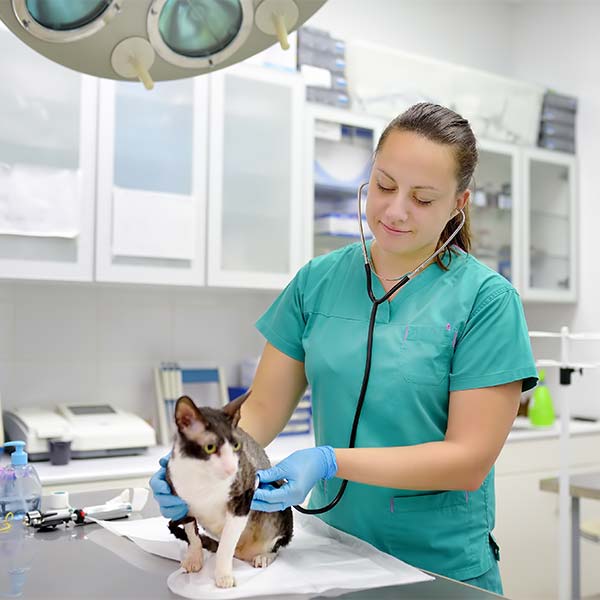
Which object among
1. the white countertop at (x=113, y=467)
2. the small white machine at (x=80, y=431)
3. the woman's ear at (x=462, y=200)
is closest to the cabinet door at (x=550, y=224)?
the white countertop at (x=113, y=467)

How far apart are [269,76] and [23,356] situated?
1286mm

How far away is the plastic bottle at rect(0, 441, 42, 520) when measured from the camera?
4.47 feet

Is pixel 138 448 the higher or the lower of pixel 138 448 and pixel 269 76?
the lower

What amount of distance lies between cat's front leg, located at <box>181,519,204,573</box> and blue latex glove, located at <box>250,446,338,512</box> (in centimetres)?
9

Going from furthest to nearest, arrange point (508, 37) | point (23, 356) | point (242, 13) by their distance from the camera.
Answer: point (508, 37), point (23, 356), point (242, 13)

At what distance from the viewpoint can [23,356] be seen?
8.63 ft

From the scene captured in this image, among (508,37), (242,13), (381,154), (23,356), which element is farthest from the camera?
(508,37)

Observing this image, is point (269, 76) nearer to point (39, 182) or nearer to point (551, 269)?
point (39, 182)

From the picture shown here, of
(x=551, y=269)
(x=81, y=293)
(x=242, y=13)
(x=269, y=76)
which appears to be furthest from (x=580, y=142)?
(x=242, y=13)

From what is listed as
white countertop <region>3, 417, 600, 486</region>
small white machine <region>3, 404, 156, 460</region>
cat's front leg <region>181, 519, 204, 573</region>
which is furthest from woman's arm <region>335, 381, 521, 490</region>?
small white machine <region>3, 404, 156, 460</region>

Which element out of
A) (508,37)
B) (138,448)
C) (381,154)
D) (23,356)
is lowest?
(138,448)

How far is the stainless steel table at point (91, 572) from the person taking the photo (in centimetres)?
95

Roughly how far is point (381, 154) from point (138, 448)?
1528mm

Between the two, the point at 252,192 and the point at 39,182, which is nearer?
the point at 39,182
